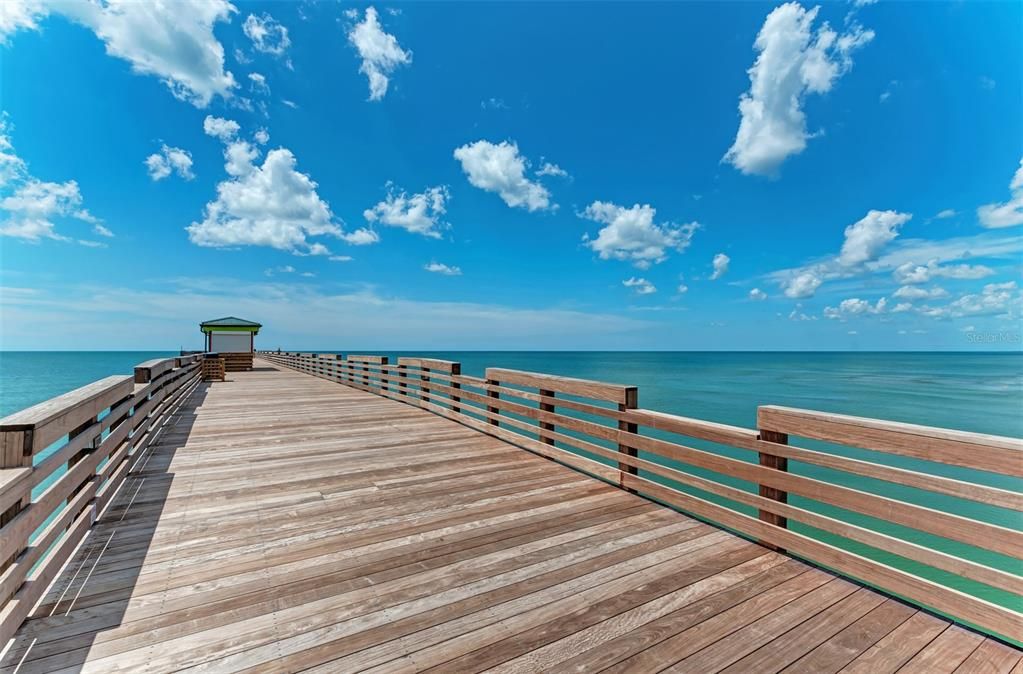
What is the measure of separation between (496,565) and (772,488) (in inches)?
73.3

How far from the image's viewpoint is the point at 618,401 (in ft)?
12.5

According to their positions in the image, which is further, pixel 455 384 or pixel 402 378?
pixel 402 378

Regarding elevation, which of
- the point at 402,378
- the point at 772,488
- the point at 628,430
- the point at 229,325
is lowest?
the point at 772,488

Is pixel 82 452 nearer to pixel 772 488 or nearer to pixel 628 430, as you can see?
pixel 628 430

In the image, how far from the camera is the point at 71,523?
2.47 metres

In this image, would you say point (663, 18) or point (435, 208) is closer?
point (663, 18)

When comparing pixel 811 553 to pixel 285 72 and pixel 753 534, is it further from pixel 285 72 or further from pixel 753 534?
pixel 285 72

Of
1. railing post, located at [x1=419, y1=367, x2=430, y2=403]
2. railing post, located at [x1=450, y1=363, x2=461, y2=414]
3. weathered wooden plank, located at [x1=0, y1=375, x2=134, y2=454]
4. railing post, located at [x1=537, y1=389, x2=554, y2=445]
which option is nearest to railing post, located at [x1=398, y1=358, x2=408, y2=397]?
railing post, located at [x1=419, y1=367, x2=430, y2=403]

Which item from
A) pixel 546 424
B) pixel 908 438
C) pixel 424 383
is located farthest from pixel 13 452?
pixel 424 383

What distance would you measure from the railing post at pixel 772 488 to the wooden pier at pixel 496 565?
19 millimetres

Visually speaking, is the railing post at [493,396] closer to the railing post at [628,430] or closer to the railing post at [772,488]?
the railing post at [628,430]

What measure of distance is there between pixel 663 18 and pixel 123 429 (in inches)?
789

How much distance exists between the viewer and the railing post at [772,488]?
2660 millimetres

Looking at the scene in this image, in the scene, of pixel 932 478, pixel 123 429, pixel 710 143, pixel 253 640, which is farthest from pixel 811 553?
pixel 710 143
